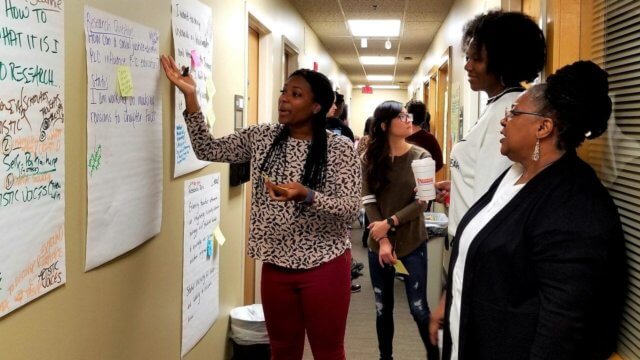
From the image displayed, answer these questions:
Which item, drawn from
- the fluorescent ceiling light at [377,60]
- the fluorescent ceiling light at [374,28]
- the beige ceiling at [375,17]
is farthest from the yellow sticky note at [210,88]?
the fluorescent ceiling light at [377,60]

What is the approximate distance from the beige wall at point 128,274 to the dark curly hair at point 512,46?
1.08 m

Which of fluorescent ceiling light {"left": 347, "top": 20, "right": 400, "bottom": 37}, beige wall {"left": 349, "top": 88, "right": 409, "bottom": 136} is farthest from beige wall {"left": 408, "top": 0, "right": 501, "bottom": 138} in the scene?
beige wall {"left": 349, "top": 88, "right": 409, "bottom": 136}

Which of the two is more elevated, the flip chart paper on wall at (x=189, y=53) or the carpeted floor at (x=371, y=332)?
the flip chart paper on wall at (x=189, y=53)

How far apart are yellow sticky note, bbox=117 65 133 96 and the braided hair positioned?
1.78ft

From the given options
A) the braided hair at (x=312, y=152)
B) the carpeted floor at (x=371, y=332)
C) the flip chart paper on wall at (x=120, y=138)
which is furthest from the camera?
the carpeted floor at (x=371, y=332)

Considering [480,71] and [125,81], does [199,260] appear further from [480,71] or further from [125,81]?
[480,71]

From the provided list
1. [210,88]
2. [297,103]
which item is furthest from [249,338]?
[297,103]

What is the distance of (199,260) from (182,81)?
909mm

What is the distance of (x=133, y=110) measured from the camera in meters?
1.66

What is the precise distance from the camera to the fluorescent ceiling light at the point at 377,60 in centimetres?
919

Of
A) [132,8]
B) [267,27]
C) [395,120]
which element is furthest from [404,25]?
[132,8]

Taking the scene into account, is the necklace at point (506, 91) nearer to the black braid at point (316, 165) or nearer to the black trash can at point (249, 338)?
the black braid at point (316, 165)

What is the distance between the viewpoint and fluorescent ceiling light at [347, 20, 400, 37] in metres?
6.08

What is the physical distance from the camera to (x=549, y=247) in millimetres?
1095
